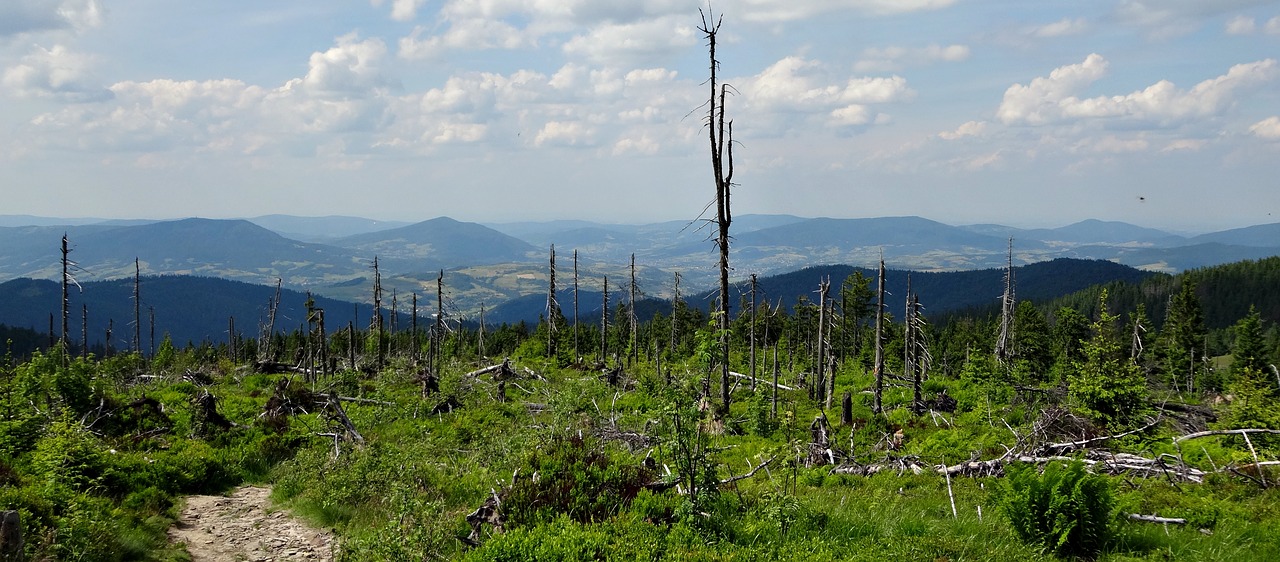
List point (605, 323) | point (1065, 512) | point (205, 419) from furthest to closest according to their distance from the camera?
point (605, 323), point (205, 419), point (1065, 512)

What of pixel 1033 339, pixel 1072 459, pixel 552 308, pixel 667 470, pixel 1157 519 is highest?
pixel 1072 459

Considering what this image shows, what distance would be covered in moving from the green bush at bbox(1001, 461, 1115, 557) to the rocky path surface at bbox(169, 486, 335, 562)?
999cm

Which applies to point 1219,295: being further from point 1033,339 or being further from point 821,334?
point 821,334

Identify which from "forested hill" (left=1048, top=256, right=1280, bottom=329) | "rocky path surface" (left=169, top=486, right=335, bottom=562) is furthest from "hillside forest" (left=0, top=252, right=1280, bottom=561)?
"forested hill" (left=1048, top=256, right=1280, bottom=329)

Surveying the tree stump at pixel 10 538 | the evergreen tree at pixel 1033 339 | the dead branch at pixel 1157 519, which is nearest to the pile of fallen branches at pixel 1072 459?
the dead branch at pixel 1157 519

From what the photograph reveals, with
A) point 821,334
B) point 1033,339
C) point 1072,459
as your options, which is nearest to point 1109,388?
point 1072,459

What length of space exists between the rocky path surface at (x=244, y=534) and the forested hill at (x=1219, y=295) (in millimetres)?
154465

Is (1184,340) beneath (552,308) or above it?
beneath

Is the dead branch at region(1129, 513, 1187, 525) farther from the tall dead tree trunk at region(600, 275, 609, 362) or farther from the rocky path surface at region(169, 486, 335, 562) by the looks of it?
the tall dead tree trunk at region(600, 275, 609, 362)

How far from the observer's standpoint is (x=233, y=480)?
1448cm

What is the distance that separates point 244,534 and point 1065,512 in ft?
42.1

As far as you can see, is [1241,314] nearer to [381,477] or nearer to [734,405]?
[734,405]

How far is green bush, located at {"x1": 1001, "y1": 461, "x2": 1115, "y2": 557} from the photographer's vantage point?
7172mm

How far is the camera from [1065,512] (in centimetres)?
722
